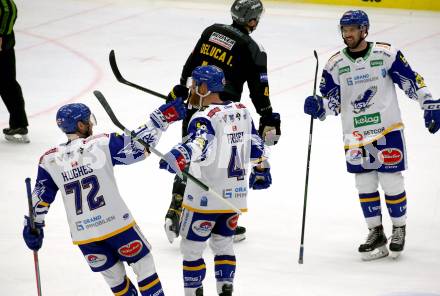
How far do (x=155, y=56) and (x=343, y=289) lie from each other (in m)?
6.74

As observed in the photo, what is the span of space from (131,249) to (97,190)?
1.37ft

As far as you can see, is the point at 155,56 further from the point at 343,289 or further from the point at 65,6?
the point at 343,289

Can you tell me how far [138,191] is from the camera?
817 cm

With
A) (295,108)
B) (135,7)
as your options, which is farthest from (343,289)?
(135,7)

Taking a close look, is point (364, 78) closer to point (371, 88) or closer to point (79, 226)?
point (371, 88)

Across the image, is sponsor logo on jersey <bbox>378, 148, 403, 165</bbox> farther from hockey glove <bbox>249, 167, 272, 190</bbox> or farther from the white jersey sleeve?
hockey glove <bbox>249, 167, 272, 190</bbox>

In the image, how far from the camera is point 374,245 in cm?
674


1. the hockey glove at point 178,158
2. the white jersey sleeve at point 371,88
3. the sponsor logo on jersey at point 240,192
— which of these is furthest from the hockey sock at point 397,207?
the hockey glove at point 178,158

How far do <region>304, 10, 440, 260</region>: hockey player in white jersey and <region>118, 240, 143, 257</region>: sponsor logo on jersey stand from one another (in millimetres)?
1924

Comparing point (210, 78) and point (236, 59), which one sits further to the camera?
point (236, 59)

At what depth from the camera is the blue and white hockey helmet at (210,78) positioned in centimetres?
559

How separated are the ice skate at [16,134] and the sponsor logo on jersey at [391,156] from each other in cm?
417

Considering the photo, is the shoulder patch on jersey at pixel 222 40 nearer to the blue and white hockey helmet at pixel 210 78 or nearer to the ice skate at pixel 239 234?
the blue and white hockey helmet at pixel 210 78

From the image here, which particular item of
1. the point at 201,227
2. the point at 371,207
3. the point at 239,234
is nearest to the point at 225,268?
the point at 201,227
